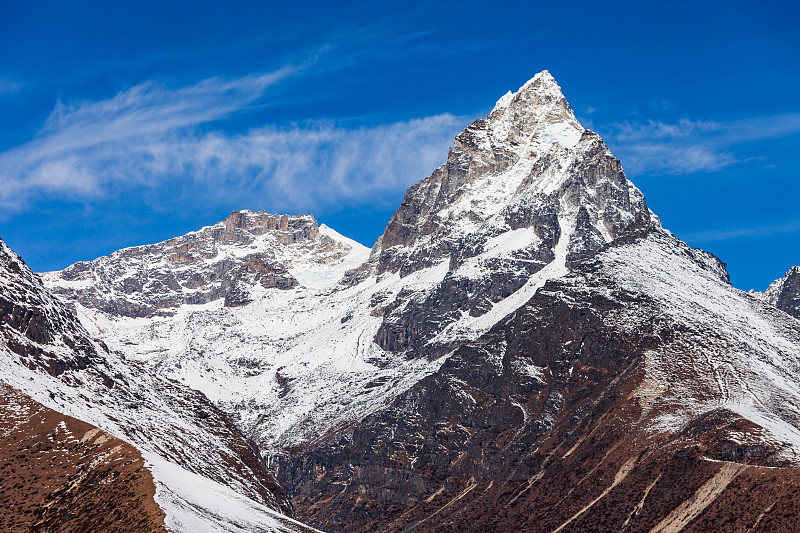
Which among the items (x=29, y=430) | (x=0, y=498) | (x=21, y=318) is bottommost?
(x=0, y=498)

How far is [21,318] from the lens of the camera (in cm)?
19888

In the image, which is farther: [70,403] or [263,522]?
[70,403]

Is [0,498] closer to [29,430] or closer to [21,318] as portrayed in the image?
[29,430]

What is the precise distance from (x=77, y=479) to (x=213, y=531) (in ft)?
64.8

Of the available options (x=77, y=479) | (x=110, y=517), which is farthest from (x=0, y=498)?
(x=110, y=517)

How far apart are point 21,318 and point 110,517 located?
279 feet

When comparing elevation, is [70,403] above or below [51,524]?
above

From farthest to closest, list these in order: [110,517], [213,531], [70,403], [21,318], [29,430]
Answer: [21,318] < [70,403] < [29,430] < [213,531] < [110,517]

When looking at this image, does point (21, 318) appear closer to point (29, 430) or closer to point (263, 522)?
point (29, 430)

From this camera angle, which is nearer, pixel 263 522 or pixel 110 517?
pixel 110 517

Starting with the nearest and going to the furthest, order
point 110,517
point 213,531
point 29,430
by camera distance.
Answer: point 110,517, point 213,531, point 29,430

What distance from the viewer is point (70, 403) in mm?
184625

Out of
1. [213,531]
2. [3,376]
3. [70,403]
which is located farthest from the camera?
[70,403]

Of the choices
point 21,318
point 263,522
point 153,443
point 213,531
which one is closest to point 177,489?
point 213,531
